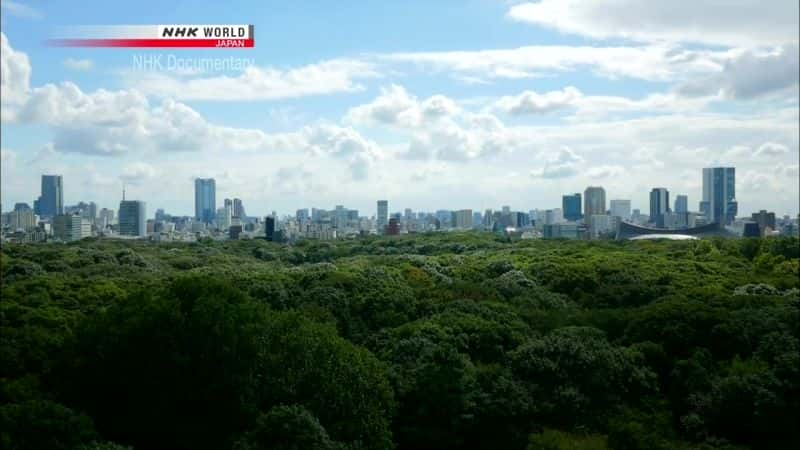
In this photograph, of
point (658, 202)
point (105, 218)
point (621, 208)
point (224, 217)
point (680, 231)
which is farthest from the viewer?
point (621, 208)

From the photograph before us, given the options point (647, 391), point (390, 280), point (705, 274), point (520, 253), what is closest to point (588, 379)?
point (647, 391)

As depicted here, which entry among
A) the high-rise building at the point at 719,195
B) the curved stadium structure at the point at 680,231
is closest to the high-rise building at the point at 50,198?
the curved stadium structure at the point at 680,231

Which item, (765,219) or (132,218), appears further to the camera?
(765,219)

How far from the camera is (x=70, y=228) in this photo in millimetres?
64250

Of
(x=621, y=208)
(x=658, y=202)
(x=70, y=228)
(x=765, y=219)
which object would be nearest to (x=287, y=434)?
(x=70, y=228)

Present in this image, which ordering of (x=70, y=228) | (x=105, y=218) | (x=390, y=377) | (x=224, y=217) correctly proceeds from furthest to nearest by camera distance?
(x=224, y=217) < (x=105, y=218) < (x=70, y=228) < (x=390, y=377)

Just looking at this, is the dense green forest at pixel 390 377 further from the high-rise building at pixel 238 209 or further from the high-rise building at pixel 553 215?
the high-rise building at pixel 553 215

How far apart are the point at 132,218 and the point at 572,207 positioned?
79.5m

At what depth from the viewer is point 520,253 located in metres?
51.6

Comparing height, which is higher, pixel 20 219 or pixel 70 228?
pixel 20 219

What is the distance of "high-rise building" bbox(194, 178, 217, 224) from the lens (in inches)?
3486

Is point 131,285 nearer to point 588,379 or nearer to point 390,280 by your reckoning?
point 390,280

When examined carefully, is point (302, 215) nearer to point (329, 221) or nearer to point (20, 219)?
point (329, 221)

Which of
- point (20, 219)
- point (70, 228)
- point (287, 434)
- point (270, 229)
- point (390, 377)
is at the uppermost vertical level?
point (20, 219)
